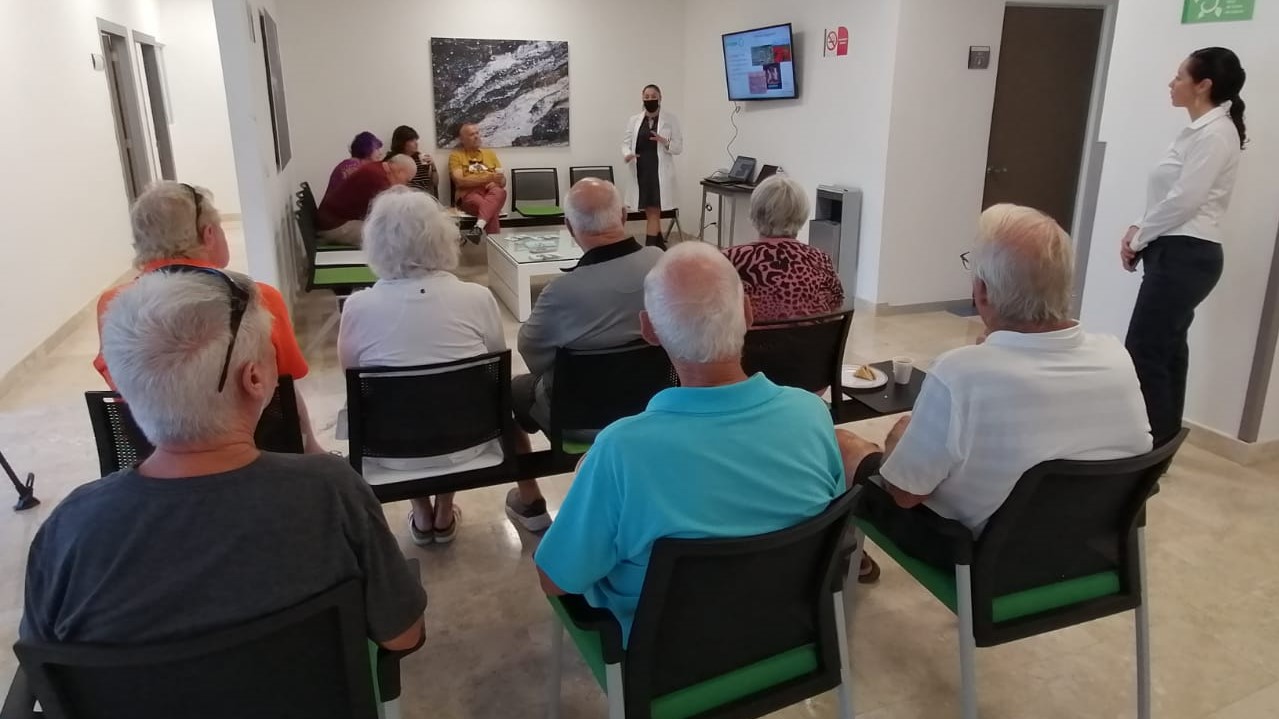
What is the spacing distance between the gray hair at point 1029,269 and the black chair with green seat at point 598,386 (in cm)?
88

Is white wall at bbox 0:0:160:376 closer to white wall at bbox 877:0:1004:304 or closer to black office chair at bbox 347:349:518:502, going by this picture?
black office chair at bbox 347:349:518:502

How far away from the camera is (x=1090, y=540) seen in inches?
65.9

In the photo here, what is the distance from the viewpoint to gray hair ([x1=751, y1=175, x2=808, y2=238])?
2678 millimetres

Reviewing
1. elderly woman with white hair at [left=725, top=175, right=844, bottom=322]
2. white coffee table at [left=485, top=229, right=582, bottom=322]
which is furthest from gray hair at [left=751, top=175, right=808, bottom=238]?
white coffee table at [left=485, top=229, right=582, bottom=322]

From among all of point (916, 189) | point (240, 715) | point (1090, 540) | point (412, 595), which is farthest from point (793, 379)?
point (916, 189)

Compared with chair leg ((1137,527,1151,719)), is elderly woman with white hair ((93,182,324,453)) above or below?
above

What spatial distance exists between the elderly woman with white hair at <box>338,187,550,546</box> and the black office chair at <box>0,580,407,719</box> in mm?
1105

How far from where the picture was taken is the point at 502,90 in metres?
7.78

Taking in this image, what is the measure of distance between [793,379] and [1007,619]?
3.02ft

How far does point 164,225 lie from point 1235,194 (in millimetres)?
3708

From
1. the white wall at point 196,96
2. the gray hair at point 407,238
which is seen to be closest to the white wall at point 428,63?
the white wall at point 196,96

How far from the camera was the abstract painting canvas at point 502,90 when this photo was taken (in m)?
7.59

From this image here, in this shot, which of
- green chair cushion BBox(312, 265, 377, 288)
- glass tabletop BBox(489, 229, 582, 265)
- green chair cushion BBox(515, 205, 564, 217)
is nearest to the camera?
green chair cushion BBox(312, 265, 377, 288)

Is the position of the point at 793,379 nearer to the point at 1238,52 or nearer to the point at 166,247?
the point at 166,247
